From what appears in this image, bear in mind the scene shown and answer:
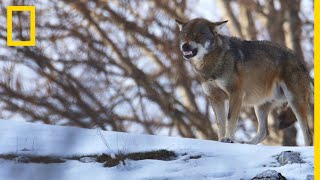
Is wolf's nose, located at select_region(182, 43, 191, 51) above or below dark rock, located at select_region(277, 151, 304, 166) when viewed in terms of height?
above

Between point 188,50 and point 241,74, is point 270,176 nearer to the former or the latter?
point 188,50

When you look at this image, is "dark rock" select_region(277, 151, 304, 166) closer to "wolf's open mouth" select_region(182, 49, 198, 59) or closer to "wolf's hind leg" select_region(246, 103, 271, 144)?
"wolf's open mouth" select_region(182, 49, 198, 59)

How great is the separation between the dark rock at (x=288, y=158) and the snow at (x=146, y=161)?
2.3 inches

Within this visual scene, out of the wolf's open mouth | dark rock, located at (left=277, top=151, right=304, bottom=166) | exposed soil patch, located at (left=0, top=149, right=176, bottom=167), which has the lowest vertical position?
dark rock, located at (left=277, top=151, right=304, bottom=166)

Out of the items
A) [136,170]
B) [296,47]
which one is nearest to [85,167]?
[136,170]

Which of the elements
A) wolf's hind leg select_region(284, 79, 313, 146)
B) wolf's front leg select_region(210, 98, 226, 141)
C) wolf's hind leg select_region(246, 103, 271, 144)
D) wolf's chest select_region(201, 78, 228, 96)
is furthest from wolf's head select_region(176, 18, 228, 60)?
wolf's hind leg select_region(246, 103, 271, 144)

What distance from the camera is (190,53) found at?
11.6 meters

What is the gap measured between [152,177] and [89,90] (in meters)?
13.6

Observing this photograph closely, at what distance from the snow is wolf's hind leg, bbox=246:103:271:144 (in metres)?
3.23

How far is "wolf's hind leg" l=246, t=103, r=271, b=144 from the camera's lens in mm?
12438

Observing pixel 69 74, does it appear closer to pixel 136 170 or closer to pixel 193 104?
pixel 193 104

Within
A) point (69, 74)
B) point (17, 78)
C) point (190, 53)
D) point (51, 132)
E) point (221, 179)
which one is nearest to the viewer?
point (221, 179)

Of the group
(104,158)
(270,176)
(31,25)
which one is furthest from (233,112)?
(31,25)

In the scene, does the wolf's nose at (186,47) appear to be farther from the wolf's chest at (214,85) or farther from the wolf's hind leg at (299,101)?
the wolf's hind leg at (299,101)
